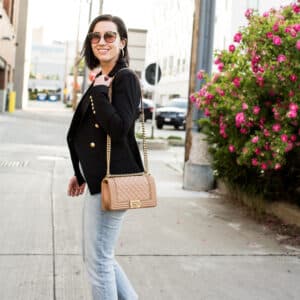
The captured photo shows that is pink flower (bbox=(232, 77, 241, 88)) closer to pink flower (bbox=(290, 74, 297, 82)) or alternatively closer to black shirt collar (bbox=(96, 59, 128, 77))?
pink flower (bbox=(290, 74, 297, 82))

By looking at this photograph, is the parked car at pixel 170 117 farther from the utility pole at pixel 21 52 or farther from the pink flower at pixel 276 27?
the pink flower at pixel 276 27

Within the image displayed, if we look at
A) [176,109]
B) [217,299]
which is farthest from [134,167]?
[176,109]

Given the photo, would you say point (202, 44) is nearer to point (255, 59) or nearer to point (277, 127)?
point (255, 59)

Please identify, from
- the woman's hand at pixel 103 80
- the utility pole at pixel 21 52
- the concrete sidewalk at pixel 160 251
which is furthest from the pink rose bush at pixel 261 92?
the utility pole at pixel 21 52

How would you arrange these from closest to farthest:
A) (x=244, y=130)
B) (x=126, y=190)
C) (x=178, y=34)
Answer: (x=126, y=190)
(x=244, y=130)
(x=178, y=34)

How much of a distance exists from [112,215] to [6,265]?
1.94m

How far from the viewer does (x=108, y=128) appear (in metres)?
2.65

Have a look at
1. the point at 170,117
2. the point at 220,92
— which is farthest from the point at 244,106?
the point at 170,117

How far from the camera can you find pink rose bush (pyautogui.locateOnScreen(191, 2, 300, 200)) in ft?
17.9

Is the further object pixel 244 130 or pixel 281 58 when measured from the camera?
pixel 244 130

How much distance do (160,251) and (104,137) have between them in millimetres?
2492

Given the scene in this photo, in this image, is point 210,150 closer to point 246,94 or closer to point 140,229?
point 246,94

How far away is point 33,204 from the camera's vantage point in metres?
6.90

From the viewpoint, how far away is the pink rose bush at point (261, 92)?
5.45 metres
